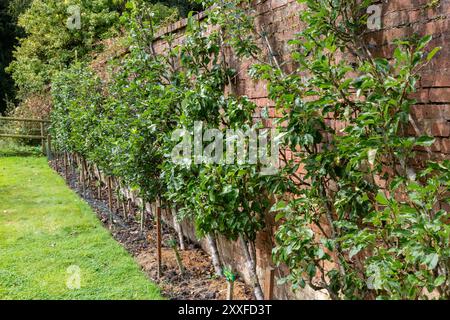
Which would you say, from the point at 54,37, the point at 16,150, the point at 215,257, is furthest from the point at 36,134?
the point at 215,257

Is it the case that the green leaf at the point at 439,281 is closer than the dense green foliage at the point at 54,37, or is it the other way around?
the green leaf at the point at 439,281

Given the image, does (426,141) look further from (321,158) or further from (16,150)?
(16,150)

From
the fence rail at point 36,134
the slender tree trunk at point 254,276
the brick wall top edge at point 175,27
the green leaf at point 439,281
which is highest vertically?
the brick wall top edge at point 175,27

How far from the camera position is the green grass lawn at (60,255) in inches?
143

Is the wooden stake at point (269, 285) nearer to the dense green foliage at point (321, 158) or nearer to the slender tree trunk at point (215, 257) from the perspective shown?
the dense green foliage at point (321, 158)

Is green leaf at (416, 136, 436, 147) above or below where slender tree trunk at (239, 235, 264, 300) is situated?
above

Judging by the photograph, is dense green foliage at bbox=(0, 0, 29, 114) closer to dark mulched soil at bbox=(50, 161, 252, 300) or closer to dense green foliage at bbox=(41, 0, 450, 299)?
dark mulched soil at bbox=(50, 161, 252, 300)

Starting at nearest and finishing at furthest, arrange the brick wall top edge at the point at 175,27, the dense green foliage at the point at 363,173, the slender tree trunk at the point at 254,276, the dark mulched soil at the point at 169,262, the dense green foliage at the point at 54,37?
the dense green foliage at the point at 363,173 → the slender tree trunk at the point at 254,276 → the dark mulched soil at the point at 169,262 → the brick wall top edge at the point at 175,27 → the dense green foliage at the point at 54,37

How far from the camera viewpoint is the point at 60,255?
4473 mm

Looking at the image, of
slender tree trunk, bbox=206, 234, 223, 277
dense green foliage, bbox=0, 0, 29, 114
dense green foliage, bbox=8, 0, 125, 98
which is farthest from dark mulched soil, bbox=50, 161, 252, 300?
dense green foliage, bbox=0, 0, 29, 114

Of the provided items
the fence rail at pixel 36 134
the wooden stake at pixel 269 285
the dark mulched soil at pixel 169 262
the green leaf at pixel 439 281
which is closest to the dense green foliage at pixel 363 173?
the green leaf at pixel 439 281

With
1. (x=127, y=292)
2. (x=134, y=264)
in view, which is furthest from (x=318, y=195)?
(x=134, y=264)

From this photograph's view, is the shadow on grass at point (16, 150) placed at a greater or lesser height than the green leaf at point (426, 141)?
lesser

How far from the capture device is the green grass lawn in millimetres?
3623
